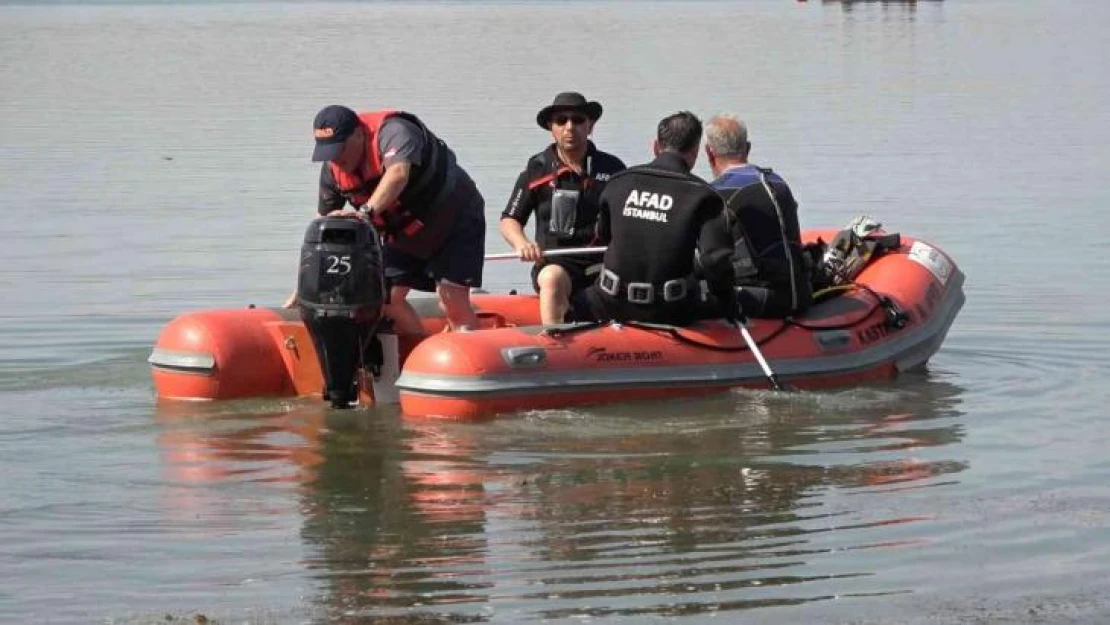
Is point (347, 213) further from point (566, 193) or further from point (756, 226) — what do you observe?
point (756, 226)

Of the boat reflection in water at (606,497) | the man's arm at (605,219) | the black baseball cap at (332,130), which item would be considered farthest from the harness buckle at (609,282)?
the black baseball cap at (332,130)

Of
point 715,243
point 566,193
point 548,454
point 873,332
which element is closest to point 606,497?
point 548,454

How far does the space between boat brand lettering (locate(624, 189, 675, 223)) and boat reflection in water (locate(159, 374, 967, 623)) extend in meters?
0.80

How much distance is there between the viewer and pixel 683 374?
9.43m

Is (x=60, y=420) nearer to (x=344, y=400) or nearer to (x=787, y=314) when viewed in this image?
(x=344, y=400)

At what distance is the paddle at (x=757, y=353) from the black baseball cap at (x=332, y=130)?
1900 millimetres

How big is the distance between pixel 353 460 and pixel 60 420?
1483mm

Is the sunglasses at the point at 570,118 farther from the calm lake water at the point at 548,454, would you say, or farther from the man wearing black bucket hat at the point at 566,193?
the calm lake water at the point at 548,454

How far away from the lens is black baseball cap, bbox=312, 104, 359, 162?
8.94 metres

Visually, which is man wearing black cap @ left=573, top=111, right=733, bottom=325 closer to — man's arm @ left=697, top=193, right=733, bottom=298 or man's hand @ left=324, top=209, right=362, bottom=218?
man's arm @ left=697, top=193, right=733, bottom=298

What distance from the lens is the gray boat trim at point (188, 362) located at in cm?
947

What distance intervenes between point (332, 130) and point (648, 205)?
1.33m

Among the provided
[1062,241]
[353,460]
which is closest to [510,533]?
[353,460]

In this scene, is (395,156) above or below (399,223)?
above
